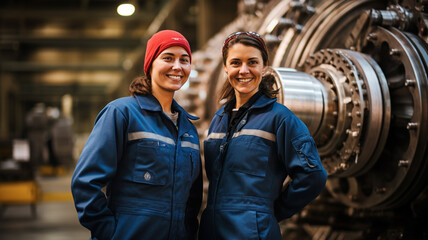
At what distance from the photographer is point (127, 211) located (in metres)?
1.43

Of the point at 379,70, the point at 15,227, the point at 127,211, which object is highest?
the point at 379,70

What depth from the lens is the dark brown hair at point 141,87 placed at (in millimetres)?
1582

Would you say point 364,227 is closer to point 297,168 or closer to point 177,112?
point 297,168

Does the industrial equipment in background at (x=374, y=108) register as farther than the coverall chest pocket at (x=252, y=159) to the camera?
Yes

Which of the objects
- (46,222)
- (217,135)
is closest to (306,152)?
(217,135)

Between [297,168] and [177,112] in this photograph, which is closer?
[297,168]

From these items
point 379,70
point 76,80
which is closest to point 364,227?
point 379,70

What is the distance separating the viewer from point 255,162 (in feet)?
4.90

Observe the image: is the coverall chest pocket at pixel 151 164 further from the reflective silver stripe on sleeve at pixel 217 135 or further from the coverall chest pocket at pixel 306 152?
the coverall chest pocket at pixel 306 152

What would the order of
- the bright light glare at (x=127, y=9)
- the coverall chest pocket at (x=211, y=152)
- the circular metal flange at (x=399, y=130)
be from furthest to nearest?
the bright light glare at (x=127, y=9)
the circular metal flange at (x=399, y=130)
the coverall chest pocket at (x=211, y=152)

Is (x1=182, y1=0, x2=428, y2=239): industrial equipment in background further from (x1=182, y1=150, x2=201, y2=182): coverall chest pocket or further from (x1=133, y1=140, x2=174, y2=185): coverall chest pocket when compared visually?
(x1=133, y1=140, x2=174, y2=185): coverall chest pocket

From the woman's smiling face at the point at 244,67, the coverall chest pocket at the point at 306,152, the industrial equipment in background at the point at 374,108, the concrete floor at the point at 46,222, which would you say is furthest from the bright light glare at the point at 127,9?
the concrete floor at the point at 46,222

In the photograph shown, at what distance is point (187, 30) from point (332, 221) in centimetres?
684

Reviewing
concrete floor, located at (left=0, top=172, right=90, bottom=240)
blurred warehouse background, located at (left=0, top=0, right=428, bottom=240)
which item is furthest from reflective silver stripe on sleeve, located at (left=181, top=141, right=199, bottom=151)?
concrete floor, located at (left=0, top=172, right=90, bottom=240)
